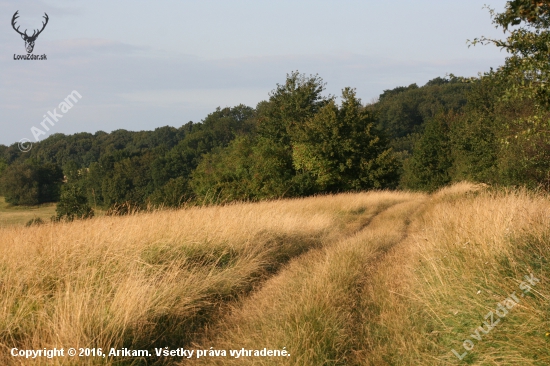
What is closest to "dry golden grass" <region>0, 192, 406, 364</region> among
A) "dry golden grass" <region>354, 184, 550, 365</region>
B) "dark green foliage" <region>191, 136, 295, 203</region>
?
"dry golden grass" <region>354, 184, 550, 365</region>

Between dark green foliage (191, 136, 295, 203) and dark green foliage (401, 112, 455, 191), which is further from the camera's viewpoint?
dark green foliage (401, 112, 455, 191)

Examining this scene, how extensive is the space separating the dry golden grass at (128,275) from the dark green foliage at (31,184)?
53616mm

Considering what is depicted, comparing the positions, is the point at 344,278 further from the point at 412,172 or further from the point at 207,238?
the point at 412,172

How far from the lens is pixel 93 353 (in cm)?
395

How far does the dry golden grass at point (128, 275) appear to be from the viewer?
4.45 meters

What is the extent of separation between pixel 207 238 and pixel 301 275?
6.77ft

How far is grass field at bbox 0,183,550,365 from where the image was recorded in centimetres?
408

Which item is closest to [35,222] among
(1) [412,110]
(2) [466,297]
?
(2) [466,297]

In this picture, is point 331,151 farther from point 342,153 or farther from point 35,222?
point 35,222

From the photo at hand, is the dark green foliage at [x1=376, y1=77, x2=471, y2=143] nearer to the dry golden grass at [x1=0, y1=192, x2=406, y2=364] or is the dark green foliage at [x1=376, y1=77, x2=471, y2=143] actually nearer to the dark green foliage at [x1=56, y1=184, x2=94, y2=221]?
the dark green foliage at [x1=56, y1=184, x2=94, y2=221]

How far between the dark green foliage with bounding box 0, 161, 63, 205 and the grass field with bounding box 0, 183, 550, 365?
54.6 meters

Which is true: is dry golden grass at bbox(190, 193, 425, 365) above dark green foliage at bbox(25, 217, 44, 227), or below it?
below

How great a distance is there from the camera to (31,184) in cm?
5938

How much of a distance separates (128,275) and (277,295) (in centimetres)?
192
